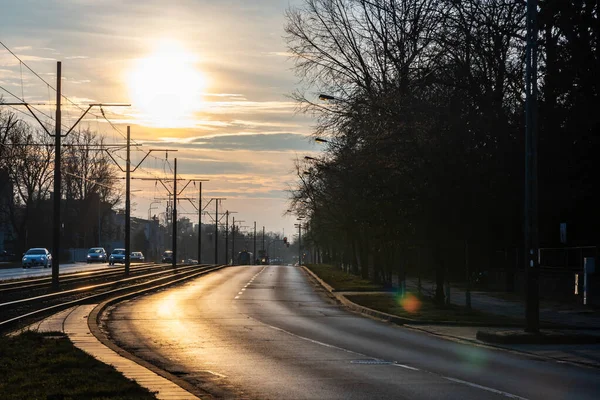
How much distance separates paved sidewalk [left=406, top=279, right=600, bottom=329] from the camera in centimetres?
2712

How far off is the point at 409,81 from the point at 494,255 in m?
16.0

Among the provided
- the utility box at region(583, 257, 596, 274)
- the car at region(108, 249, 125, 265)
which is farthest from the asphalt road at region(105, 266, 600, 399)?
the car at region(108, 249, 125, 265)

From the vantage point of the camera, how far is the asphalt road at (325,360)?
1370 cm

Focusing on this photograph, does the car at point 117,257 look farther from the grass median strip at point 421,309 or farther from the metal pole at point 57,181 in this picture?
the grass median strip at point 421,309

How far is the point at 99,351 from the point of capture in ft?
57.3

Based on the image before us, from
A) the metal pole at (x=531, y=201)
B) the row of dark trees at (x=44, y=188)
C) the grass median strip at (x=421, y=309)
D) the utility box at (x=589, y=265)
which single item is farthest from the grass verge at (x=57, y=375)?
the row of dark trees at (x=44, y=188)

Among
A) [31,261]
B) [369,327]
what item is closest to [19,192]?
[31,261]

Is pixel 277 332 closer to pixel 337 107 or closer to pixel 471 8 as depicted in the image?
pixel 471 8

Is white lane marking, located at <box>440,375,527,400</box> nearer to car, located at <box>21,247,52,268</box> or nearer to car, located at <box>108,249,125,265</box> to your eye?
car, located at <box>21,247,52,268</box>

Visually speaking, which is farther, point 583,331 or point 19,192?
point 19,192

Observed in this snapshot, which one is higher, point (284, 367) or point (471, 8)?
point (471, 8)

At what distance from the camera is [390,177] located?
31219 mm

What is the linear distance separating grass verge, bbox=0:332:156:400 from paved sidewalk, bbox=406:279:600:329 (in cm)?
1433

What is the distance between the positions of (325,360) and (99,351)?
4.10m
